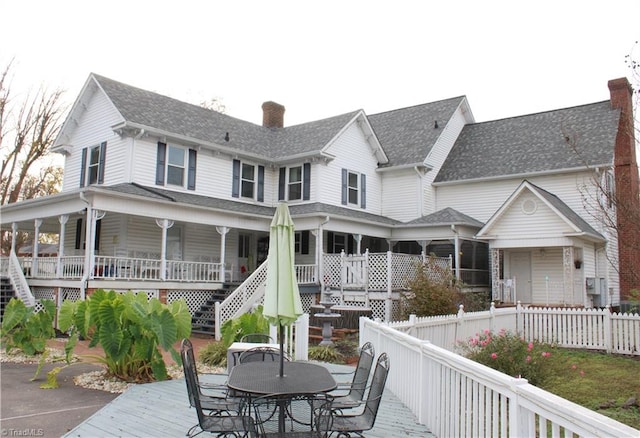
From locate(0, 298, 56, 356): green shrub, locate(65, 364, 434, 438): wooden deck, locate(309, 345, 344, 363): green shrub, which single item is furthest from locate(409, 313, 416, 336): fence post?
locate(0, 298, 56, 356): green shrub

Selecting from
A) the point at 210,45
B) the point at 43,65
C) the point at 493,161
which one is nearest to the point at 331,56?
the point at 210,45

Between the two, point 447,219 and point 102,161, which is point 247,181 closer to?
point 102,161

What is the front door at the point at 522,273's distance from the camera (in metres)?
21.6

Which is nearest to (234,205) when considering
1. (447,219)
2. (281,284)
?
(447,219)

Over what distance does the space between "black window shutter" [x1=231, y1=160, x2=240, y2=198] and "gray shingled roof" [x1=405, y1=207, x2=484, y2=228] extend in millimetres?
7714

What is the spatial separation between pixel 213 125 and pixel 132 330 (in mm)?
15909

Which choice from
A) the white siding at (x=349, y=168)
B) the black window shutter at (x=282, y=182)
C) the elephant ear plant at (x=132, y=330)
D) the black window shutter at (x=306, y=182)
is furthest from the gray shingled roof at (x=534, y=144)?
the elephant ear plant at (x=132, y=330)

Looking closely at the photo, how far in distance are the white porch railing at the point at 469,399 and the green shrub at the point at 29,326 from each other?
7.02 m

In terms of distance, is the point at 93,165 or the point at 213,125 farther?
the point at 213,125

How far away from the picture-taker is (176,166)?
2020 centimetres

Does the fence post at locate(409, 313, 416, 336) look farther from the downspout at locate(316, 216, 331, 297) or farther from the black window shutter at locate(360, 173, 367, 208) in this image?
the black window shutter at locate(360, 173, 367, 208)

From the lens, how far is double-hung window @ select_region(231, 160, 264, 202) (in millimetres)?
22312

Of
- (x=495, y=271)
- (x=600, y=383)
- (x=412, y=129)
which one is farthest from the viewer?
(x=412, y=129)

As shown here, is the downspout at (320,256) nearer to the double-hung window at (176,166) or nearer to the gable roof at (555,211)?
the double-hung window at (176,166)
